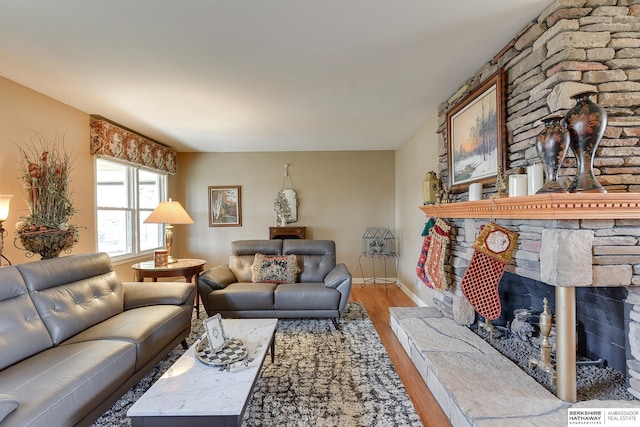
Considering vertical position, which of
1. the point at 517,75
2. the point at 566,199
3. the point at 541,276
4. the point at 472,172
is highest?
the point at 517,75

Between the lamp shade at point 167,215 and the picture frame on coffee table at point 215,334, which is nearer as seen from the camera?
the picture frame on coffee table at point 215,334

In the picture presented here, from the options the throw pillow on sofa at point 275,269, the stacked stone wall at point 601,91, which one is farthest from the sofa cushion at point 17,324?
the stacked stone wall at point 601,91

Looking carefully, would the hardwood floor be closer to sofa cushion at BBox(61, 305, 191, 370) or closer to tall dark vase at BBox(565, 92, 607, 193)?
tall dark vase at BBox(565, 92, 607, 193)

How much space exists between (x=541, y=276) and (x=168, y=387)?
2078mm

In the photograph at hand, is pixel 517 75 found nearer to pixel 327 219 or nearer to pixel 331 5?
pixel 331 5

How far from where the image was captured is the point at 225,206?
541cm

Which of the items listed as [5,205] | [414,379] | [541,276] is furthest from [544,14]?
[5,205]

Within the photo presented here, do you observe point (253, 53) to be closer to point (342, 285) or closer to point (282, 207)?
point (342, 285)

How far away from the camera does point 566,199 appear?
1445 mm

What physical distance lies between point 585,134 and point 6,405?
286 centimetres

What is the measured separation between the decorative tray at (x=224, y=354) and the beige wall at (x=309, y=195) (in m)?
3.55

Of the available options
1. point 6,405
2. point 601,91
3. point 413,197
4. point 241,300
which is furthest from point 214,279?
point 601,91

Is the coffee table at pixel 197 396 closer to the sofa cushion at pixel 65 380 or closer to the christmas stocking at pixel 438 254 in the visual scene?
the sofa cushion at pixel 65 380

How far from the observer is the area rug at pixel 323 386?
5.93ft
